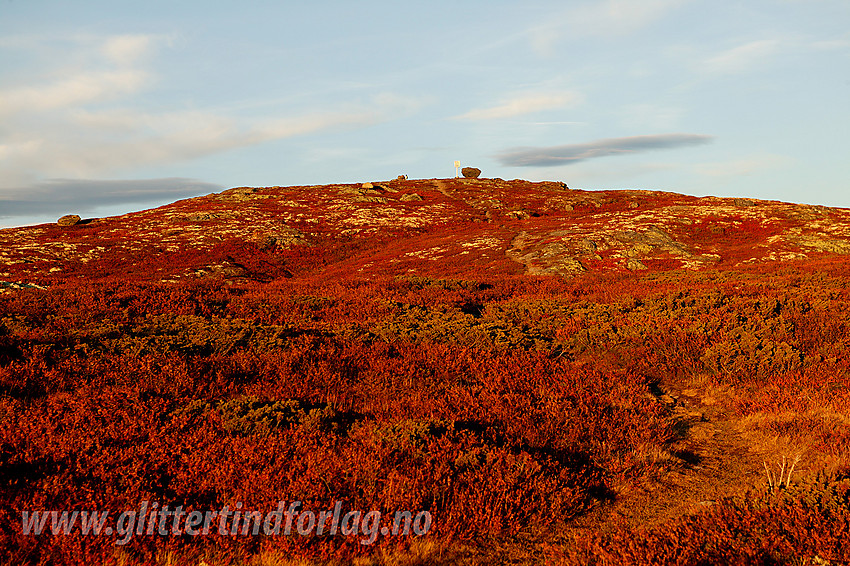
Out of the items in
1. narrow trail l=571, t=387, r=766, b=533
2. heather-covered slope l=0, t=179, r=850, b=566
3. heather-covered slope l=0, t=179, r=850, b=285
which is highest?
heather-covered slope l=0, t=179, r=850, b=285

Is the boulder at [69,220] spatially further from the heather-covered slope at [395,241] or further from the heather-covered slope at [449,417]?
the heather-covered slope at [449,417]

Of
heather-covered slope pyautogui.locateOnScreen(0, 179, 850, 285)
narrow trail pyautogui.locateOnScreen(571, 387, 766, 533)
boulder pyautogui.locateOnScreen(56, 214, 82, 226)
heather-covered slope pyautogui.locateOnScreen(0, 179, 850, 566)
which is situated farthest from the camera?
boulder pyautogui.locateOnScreen(56, 214, 82, 226)

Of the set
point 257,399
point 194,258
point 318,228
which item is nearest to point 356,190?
point 318,228

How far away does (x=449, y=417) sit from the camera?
6.52 meters

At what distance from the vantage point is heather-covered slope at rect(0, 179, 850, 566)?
4277 mm

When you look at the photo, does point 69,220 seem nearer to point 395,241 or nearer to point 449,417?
point 395,241

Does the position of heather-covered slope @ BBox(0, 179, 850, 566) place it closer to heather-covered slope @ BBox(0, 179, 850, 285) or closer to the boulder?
heather-covered slope @ BBox(0, 179, 850, 285)

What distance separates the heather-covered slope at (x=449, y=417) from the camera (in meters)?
4.28

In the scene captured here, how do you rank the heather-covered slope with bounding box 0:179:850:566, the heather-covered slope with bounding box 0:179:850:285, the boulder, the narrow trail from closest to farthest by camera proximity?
the heather-covered slope with bounding box 0:179:850:566 < the narrow trail < the heather-covered slope with bounding box 0:179:850:285 < the boulder

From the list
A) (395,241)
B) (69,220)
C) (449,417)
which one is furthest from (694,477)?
(69,220)

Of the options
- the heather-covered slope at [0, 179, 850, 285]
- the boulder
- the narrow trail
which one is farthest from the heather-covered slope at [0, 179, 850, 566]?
the boulder

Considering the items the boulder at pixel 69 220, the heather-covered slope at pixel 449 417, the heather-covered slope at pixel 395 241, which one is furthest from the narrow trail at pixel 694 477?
the boulder at pixel 69 220

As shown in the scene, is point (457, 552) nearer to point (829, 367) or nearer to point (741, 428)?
point (741, 428)

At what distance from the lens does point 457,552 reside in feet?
14.1
